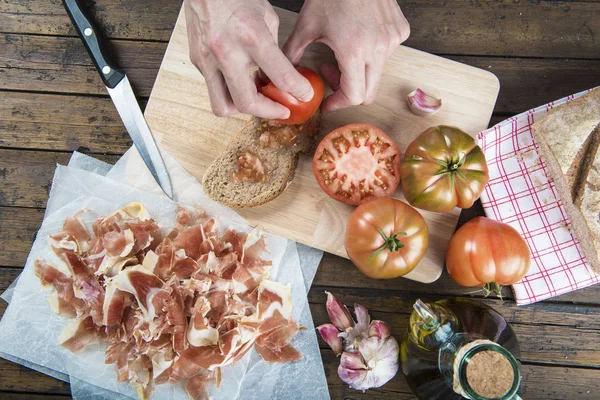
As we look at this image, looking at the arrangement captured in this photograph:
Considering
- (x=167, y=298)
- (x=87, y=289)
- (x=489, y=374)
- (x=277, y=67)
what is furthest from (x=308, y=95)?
(x=87, y=289)

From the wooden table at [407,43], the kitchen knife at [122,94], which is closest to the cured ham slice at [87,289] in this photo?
the wooden table at [407,43]

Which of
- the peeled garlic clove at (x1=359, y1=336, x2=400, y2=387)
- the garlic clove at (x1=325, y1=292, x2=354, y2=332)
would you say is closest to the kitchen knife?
the garlic clove at (x1=325, y1=292, x2=354, y2=332)

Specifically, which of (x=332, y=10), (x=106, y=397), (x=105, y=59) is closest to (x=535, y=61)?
(x=332, y=10)

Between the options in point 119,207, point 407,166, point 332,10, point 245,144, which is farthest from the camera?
point 119,207

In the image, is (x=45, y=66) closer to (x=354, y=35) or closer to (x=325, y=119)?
(x=325, y=119)

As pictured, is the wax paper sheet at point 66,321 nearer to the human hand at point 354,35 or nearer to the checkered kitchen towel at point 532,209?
the human hand at point 354,35

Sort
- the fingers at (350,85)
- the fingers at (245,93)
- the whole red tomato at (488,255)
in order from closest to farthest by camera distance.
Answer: the fingers at (245,93), the fingers at (350,85), the whole red tomato at (488,255)

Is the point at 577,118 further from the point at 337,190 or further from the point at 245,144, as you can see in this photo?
the point at 245,144
